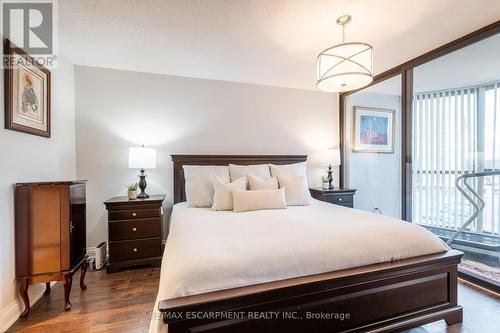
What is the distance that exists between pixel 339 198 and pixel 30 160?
3.70 metres

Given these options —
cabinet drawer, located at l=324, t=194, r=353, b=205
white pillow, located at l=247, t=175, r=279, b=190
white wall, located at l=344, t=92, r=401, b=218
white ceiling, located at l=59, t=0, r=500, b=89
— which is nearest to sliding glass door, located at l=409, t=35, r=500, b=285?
white ceiling, located at l=59, t=0, r=500, b=89

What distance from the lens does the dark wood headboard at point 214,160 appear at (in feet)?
10.5

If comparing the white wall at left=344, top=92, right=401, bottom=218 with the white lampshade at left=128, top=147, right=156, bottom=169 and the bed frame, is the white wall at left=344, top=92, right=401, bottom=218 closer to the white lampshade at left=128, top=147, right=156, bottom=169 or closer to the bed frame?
the bed frame

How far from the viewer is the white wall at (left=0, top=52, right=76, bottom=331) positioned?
1.72m

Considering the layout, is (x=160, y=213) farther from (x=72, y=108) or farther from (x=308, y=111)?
(x=308, y=111)

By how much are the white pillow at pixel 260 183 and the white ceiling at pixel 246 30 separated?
1447 millimetres

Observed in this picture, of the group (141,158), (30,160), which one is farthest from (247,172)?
(30,160)

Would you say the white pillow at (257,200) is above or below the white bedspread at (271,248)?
above

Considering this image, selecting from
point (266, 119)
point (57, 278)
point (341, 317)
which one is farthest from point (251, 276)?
point (266, 119)

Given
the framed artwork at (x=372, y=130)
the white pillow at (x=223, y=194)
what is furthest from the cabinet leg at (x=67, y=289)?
the framed artwork at (x=372, y=130)

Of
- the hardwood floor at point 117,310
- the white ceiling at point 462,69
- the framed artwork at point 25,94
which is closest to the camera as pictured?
the hardwood floor at point 117,310

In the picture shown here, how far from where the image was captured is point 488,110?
2.49 metres

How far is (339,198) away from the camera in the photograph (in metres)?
3.61

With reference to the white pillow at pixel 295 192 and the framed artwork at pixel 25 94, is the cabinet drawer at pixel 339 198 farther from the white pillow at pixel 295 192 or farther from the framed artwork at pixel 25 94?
the framed artwork at pixel 25 94
